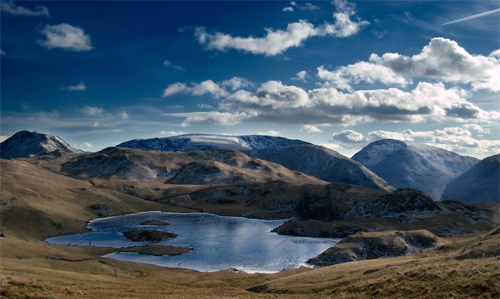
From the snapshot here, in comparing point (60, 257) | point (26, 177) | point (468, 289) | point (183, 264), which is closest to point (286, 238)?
point (183, 264)

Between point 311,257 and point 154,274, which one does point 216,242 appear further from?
point 154,274

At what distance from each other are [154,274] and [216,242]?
5103 centimetres

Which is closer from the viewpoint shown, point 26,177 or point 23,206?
point 23,206

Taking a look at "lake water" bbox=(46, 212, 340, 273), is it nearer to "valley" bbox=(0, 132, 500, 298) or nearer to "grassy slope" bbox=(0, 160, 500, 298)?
"valley" bbox=(0, 132, 500, 298)

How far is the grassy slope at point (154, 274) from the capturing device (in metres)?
35.4

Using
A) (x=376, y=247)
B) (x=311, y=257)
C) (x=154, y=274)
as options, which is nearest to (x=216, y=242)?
(x=311, y=257)

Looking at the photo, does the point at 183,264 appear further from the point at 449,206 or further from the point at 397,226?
the point at 449,206

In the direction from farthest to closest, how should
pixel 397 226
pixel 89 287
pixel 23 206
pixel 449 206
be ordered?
pixel 449 206, pixel 397 226, pixel 23 206, pixel 89 287

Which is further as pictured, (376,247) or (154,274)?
(376,247)

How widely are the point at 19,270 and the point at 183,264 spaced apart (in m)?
49.1

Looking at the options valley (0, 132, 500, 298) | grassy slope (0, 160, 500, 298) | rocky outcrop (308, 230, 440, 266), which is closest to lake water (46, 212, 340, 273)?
valley (0, 132, 500, 298)

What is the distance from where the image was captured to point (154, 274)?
261 ft

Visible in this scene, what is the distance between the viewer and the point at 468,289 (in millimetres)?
31078

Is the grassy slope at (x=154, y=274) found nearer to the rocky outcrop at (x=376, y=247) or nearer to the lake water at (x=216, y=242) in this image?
the lake water at (x=216, y=242)
